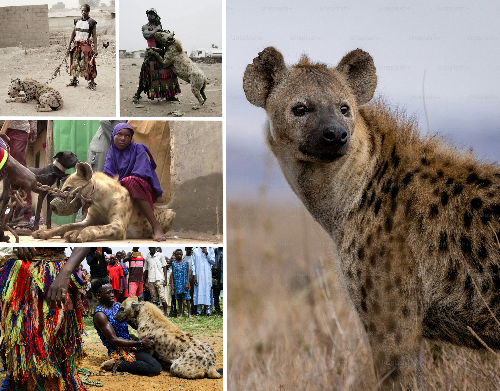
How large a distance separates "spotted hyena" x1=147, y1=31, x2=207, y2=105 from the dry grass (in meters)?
A: 0.97

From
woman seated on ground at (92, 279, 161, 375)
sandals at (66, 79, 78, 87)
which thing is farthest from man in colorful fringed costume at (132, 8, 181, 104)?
woman seated on ground at (92, 279, 161, 375)

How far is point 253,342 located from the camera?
3.54m

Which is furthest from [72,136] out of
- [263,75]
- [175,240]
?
[263,75]

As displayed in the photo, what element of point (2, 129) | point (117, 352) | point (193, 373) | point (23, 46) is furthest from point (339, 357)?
point (23, 46)

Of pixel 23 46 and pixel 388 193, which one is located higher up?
pixel 23 46

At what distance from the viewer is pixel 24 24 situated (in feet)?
10.9

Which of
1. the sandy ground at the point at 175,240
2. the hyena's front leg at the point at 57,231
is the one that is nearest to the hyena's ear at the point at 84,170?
the hyena's front leg at the point at 57,231

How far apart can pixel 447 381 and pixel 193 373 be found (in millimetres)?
1525

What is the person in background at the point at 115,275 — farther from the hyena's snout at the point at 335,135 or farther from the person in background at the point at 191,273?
the hyena's snout at the point at 335,135

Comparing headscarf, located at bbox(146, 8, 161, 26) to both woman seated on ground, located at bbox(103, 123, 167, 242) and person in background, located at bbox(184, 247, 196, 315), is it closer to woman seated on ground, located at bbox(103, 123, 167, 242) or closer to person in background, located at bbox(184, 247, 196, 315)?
woman seated on ground, located at bbox(103, 123, 167, 242)

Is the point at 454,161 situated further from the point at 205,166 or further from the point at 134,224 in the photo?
the point at 134,224

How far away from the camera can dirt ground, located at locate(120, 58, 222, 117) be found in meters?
3.30

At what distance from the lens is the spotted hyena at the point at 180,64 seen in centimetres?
330

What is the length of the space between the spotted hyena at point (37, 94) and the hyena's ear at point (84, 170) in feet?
1.27
